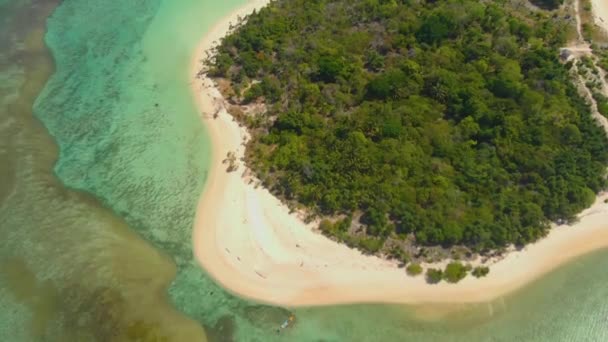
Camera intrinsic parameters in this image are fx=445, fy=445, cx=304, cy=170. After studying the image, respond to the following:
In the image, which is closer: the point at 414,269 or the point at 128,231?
the point at 414,269

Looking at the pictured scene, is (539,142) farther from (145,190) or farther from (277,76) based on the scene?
(145,190)

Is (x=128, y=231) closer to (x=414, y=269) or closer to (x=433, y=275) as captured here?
→ (x=414, y=269)

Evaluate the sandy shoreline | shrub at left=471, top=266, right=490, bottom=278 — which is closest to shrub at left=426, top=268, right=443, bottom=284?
the sandy shoreline

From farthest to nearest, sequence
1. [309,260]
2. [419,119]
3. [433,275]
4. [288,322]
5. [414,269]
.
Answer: [419,119] → [309,260] → [414,269] → [433,275] → [288,322]

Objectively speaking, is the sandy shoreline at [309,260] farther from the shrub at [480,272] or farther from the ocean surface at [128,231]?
the ocean surface at [128,231]

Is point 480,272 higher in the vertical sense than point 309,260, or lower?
lower

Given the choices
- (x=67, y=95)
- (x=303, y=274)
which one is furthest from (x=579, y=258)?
(x=67, y=95)

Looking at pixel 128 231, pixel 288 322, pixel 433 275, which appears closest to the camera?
pixel 288 322

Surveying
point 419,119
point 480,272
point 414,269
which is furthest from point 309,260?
point 419,119
